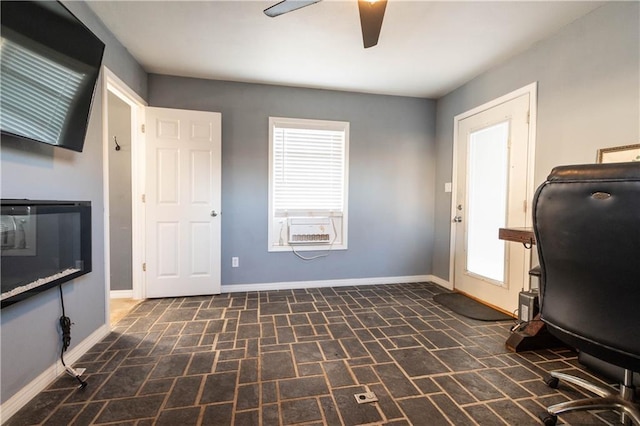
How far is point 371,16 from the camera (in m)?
1.75

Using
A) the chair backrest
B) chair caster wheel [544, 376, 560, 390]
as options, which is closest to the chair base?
chair caster wheel [544, 376, 560, 390]

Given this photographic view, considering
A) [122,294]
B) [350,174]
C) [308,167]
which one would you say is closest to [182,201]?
[122,294]

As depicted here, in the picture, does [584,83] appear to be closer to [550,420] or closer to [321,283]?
[550,420]

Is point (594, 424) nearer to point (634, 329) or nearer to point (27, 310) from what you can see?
point (634, 329)

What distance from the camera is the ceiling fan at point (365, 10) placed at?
163 centimetres

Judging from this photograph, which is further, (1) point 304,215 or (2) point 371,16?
(1) point 304,215

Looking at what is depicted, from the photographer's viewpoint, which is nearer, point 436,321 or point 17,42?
point 17,42

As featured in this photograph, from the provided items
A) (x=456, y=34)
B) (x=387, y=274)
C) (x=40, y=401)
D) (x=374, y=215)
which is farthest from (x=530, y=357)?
(x=40, y=401)

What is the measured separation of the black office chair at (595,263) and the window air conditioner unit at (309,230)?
248cm

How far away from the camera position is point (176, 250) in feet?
10.4

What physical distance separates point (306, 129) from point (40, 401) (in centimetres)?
317

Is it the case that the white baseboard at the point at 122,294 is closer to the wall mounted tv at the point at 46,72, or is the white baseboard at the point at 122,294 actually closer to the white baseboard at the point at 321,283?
the white baseboard at the point at 321,283

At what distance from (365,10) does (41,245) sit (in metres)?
2.30

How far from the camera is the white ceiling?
2.09 metres
